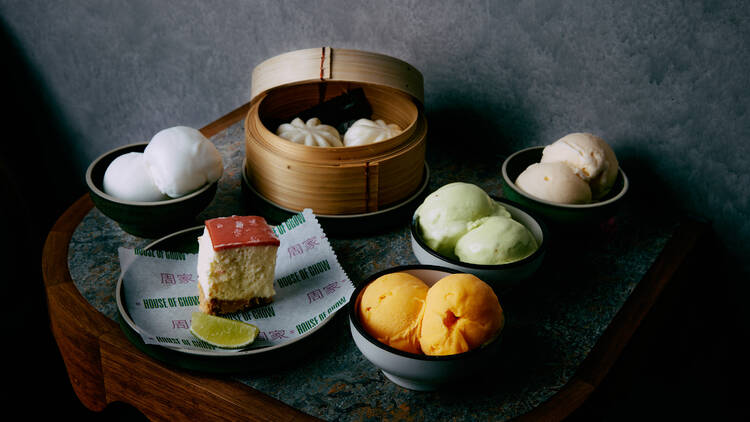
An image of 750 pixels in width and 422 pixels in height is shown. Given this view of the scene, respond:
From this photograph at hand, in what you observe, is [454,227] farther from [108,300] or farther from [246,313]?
[108,300]

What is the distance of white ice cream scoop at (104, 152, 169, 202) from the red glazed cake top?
0.62 feet

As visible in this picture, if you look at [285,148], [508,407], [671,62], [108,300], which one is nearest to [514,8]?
[671,62]

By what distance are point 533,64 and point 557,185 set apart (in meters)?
0.37

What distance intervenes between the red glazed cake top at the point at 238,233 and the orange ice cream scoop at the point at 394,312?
0.21 meters

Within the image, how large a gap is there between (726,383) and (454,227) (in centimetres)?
84

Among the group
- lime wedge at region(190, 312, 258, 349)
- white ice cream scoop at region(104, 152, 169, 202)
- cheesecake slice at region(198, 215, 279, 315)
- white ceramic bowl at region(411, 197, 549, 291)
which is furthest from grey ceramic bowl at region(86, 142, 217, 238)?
white ceramic bowl at region(411, 197, 549, 291)

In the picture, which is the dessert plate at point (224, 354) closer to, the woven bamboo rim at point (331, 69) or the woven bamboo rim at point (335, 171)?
the woven bamboo rim at point (335, 171)

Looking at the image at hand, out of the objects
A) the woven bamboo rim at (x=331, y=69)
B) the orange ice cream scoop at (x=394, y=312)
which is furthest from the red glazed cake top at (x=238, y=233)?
the woven bamboo rim at (x=331, y=69)

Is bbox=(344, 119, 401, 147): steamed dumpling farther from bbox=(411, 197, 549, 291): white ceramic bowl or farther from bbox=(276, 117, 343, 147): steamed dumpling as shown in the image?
bbox=(411, 197, 549, 291): white ceramic bowl

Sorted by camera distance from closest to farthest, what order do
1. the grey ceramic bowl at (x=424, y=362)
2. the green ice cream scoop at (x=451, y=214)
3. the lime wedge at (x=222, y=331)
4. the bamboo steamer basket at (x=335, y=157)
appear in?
the grey ceramic bowl at (x=424, y=362) < the lime wedge at (x=222, y=331) < the green ice cream scoop at (x=451, y=214) < the bamboo steamer basket at (x=335, y=157)

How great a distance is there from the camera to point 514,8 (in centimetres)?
127

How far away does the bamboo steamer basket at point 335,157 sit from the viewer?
1.06 m

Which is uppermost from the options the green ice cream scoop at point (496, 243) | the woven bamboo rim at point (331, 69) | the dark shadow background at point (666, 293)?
the woven bamboo rim at point (331, 69)

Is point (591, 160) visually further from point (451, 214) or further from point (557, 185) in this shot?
point (451, 214)
